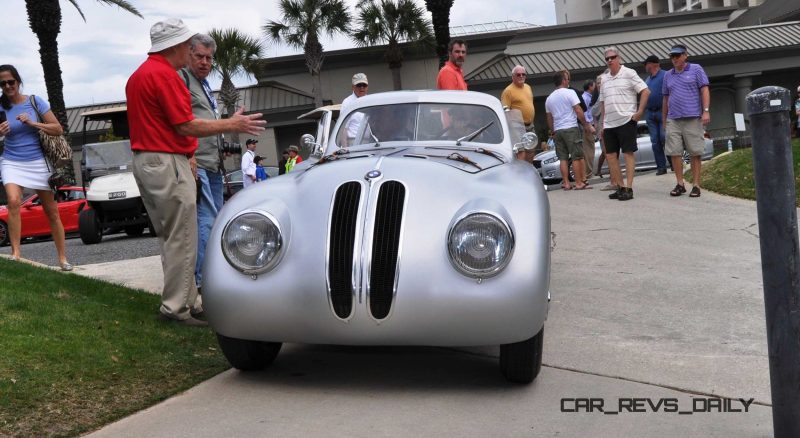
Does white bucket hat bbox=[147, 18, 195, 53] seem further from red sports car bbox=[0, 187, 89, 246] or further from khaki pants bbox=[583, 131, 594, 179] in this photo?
red sports car bbox=[0, 187, 89, 246]

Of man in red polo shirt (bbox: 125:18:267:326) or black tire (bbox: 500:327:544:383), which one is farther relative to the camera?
man in red polo shirt (bbox: 125:18:267:326)

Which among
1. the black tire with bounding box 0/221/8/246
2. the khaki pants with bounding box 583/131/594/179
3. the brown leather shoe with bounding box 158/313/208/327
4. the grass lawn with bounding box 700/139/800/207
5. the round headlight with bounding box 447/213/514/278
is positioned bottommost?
the black tire with bounding box 0/221/8/246

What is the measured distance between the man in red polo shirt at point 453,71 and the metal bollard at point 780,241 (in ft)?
20.6

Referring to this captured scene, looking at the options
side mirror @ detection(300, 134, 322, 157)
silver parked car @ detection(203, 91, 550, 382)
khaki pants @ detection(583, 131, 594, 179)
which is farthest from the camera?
khaki pants @ detection(583, 131, 594, 179)

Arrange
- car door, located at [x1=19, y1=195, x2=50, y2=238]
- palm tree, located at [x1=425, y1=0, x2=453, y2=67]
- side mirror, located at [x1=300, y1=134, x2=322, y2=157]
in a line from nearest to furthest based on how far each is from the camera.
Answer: side mirror, located at [x1=300, y1=134, x2=322, y2=157]
car door, located at [x1=19, y1=195, x2=50, y2=238]
palm tree, located at [x1=425, y1=0, x2=453, y2=67]

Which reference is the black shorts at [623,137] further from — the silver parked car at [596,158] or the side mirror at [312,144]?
the silver parked car at [596,158]

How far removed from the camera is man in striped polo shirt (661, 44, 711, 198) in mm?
11016

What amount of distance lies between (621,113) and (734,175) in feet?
7.20

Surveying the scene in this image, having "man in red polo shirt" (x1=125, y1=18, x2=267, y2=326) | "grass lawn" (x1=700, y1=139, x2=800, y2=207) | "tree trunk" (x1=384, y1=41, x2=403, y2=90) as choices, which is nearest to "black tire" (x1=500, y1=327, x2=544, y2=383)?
"man in red polo shirt" (x1=125, y1=18, x2=267, y2=326)

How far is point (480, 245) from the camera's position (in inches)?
167

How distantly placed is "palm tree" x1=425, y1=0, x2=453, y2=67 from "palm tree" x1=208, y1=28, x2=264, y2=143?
30.3 ft

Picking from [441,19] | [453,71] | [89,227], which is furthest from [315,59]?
[453,71]

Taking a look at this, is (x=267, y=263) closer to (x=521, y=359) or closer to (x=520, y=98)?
(x=521, y=359)

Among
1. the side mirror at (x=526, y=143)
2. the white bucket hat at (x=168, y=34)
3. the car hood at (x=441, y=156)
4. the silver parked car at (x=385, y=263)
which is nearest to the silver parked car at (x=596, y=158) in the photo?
the side mirror at (x=526, y=143)
